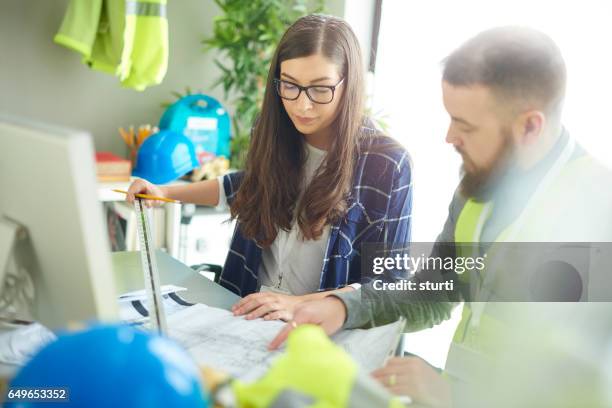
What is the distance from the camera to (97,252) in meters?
0.52

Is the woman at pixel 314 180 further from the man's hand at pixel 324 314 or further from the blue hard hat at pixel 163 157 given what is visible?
the blue hard hat at pixel 163 157

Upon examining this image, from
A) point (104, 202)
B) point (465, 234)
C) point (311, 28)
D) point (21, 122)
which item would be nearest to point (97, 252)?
point (21, 122)

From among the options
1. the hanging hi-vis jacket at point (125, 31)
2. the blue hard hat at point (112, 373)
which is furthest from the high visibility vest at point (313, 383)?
the hanging hi-vis jacket at point (125, 31)

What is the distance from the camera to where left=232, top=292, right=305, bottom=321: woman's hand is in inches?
43.7

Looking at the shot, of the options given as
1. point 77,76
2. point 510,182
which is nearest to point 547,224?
point 510,182

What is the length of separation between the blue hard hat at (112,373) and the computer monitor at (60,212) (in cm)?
9

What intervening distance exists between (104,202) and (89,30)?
765 millimetres

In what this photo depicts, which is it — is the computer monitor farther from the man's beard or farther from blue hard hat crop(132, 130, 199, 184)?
blue hard hat crop(132, 130, 199, 184)

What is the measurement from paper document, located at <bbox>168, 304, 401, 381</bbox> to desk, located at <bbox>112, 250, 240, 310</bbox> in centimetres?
12

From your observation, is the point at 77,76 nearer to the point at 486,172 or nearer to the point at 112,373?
the point at 486,172

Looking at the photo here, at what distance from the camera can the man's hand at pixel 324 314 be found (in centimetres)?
102

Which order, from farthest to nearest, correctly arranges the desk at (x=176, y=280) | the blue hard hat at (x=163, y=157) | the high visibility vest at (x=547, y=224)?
the blue hard hat at (x=163, y=157) < the desk at (x=176, y=280) < the high visibility vest at (x=547, y=224)

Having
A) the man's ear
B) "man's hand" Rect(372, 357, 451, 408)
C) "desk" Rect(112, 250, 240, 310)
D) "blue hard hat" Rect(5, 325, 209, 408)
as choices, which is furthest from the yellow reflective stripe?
"blue hard hat" Rect(5, 325, 209, 408)

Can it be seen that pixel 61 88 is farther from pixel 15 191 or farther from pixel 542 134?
pixel 542 134
